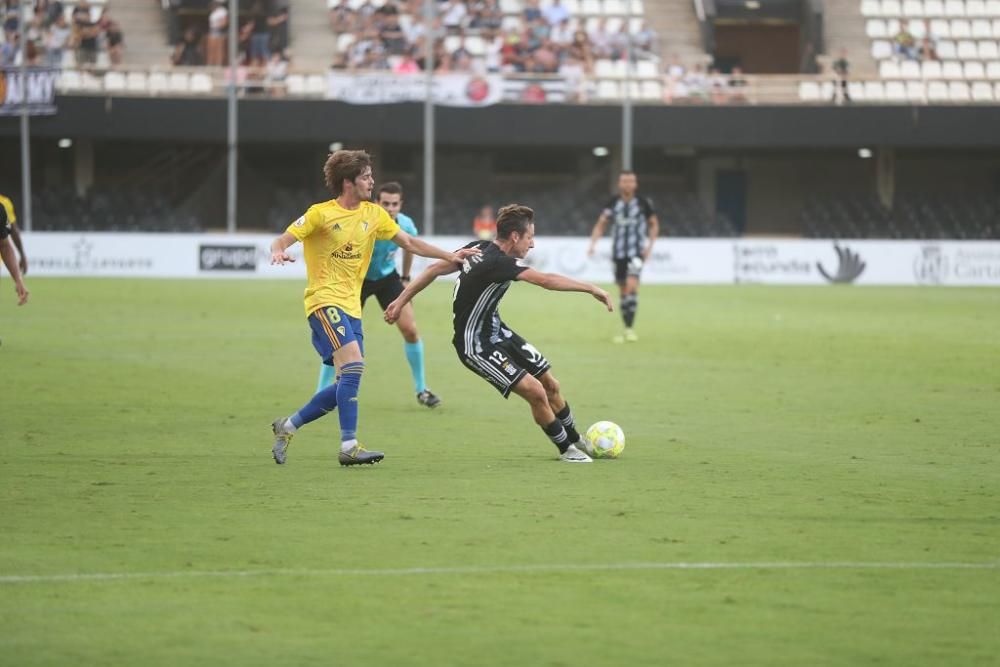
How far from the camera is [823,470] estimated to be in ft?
33.3

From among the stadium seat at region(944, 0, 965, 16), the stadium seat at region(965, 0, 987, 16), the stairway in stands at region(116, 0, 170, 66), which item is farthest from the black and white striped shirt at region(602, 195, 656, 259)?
the stadium seat at region(965, 0, 987, 16)

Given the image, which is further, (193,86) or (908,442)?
(193,86)

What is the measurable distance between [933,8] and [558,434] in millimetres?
38463

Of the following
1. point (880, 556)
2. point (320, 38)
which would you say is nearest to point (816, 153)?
point (320, 38)

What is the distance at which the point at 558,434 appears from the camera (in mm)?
10398

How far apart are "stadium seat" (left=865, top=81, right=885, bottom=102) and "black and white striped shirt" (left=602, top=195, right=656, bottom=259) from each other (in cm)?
2236

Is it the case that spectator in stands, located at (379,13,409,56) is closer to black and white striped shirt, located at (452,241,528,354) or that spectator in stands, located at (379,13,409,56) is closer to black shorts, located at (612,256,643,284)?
black shorts, located at (612,256,643,284)

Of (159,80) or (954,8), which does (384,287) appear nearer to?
(159,80)

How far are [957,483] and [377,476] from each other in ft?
11.9

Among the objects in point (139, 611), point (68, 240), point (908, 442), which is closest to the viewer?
point (139, 611)

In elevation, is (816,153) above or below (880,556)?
above

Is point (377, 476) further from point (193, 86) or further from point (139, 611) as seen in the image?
point (193, 86)

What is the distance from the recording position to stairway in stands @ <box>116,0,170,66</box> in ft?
145

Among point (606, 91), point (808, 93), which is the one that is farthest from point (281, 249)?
point (808, 93)
